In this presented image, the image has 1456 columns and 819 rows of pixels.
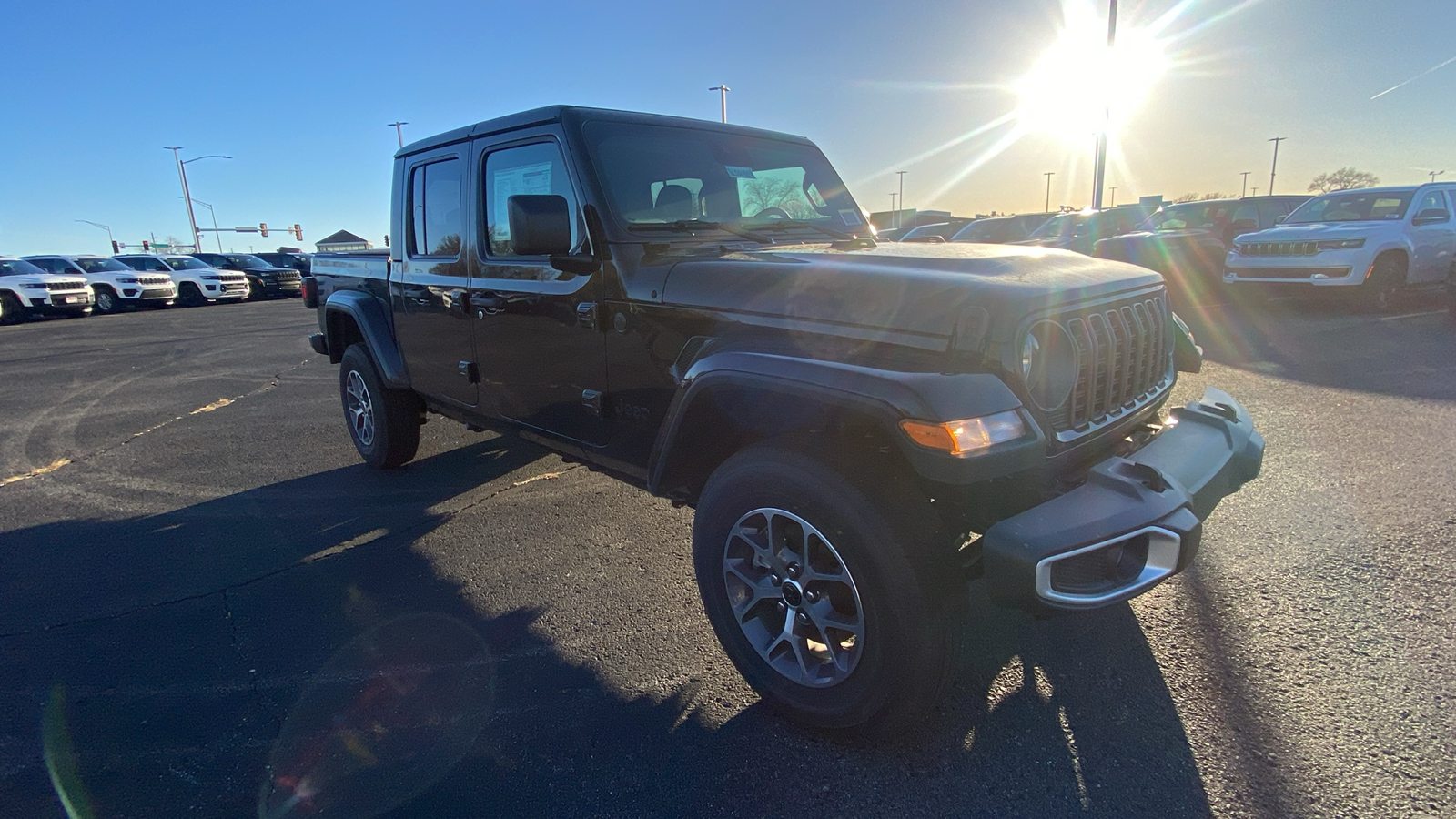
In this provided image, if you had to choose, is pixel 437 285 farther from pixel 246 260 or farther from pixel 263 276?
pixel 246 260

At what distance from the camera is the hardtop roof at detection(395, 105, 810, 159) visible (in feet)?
10.7

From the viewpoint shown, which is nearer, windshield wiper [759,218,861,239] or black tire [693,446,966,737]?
black tire [693,446,966,737]

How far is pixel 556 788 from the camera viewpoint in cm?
227

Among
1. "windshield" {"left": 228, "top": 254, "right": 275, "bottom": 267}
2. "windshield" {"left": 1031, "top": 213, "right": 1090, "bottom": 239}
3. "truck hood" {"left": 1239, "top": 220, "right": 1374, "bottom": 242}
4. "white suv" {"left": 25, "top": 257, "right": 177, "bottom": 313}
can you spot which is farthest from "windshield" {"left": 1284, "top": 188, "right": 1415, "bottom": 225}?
"windshield" {"left": 228, "top": 254, "right": 275, "bottom": 267}

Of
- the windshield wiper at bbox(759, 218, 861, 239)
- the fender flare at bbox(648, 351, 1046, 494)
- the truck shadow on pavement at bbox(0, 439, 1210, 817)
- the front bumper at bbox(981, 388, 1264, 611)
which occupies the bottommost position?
the truck shadow on pavement at bbox(0, 439, 1210, 817)

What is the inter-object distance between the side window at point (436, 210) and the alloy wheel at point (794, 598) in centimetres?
245

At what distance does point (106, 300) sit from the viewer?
2198 cm

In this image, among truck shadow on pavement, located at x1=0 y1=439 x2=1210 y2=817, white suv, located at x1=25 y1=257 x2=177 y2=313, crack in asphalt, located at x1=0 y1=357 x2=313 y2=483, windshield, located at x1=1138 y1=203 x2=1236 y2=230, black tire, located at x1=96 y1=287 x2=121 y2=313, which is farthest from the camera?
black tire, located at x1=96 y1=287 x2=121 y2=313

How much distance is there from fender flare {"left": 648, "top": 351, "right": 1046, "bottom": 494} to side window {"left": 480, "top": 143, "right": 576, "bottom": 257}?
43.4 inches

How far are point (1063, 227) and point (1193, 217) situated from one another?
2.39 m

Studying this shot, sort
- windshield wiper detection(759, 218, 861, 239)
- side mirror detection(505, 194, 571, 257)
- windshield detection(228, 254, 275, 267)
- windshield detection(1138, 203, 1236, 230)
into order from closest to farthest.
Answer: side mirror detection(505, 194, 571, 257)
windshield wiper detection(759, 218, 861, 239)
windshield detection(1138, 203, 1236, 230)
windshield detection(228, 254, 275, 267)

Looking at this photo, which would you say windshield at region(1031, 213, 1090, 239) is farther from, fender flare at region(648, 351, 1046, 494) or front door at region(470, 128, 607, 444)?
fender flare at region(648, 351, 1046, 494)

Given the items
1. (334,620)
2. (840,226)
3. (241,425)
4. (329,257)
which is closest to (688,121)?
(840,226)

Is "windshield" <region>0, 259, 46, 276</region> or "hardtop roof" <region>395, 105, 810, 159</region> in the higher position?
"hardtop roof" <region>395, 105, 810, 159</region>
